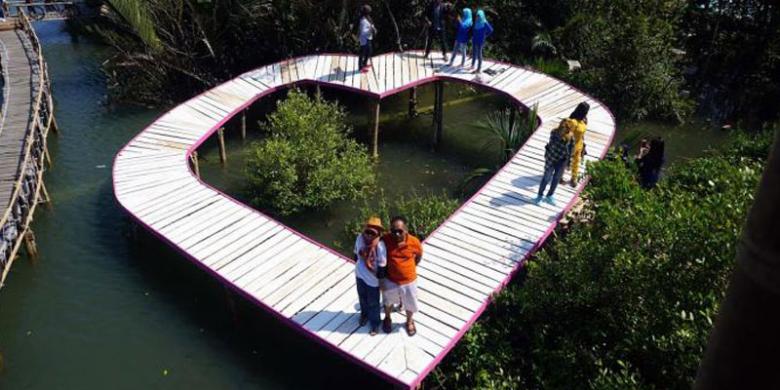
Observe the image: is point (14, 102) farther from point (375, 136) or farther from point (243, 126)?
point (375, 136)

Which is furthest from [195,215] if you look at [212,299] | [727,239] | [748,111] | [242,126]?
[748,111]

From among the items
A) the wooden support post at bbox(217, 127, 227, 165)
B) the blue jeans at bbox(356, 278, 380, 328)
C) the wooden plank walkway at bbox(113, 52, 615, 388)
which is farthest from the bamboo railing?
the blue jeans at bbox(356, 278, 380, 328)

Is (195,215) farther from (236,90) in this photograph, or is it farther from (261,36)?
(261,36)

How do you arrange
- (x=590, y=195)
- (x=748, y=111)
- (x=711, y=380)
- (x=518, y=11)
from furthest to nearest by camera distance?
1. (x=518, y=11)
2. (x=748, y=111)
3. (x=590, y=195)
4. (x=711, y=380)

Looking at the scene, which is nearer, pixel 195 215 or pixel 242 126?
pixel 195 215

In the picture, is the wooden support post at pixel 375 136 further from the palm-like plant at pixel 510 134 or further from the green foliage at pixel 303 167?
the palm-like plant at pixel 510 134

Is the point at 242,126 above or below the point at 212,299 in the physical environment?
above

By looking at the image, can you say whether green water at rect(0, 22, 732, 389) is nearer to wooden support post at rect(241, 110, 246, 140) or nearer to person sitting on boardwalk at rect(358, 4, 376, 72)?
wooden support post at rect(241, 110, 246, 140)

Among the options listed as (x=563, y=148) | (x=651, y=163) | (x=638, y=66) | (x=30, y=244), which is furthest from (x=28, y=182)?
(x=638, y=66)

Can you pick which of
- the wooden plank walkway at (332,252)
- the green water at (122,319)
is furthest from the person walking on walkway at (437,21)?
the green water at (122,319)
